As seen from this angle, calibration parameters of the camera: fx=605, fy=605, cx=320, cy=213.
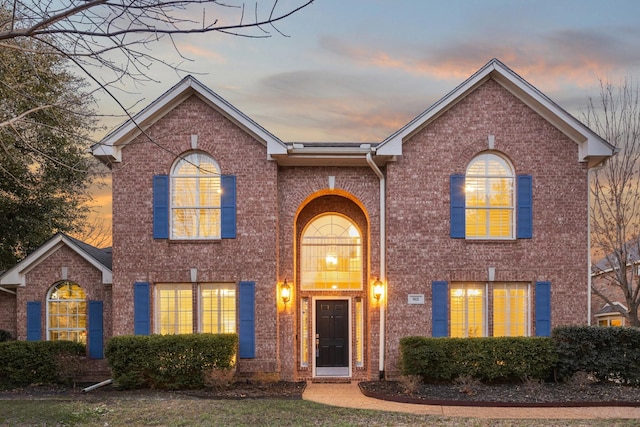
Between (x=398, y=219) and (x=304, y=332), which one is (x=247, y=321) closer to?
(x=304, y=332)

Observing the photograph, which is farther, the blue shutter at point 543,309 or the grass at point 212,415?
the blue shutter at point 543,309

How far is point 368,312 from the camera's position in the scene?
51.3ft

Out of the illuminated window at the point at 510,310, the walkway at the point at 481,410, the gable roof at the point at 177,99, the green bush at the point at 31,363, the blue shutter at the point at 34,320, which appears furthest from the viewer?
the blue shutter at the point at 34,320

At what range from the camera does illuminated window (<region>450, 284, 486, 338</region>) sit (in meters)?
15.0

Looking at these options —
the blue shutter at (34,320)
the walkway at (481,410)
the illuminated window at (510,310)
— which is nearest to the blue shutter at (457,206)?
the illuminated window at (510,310)

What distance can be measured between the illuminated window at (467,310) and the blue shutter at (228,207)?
18.7ft

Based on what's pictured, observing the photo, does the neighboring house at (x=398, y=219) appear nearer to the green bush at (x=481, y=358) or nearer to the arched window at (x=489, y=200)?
the arched window at (x=489, y=200)

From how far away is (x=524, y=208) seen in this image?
15.0 meters

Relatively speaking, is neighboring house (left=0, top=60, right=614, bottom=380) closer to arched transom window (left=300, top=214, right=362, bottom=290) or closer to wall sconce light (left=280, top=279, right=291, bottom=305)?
wall sconce light (left=280, top=279, right=291, bottom=305)

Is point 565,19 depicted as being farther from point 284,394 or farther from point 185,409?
point 185,409

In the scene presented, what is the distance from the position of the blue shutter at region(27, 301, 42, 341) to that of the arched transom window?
704 cm

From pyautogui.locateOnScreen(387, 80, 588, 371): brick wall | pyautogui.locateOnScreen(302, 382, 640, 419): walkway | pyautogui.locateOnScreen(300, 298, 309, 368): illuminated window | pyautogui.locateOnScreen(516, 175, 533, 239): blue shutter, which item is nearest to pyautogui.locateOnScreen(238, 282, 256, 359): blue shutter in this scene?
pyautogui.locateOnScreen(300, 298, 309, 368): illuminated window

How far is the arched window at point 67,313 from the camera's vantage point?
1614 cm

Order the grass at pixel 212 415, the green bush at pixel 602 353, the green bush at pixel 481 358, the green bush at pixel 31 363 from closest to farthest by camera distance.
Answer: the grass at pixel 212 415 → the green bush at pixel 602 353 → the green bush at pixel 481 358 → the green bush at pixel 31 363
